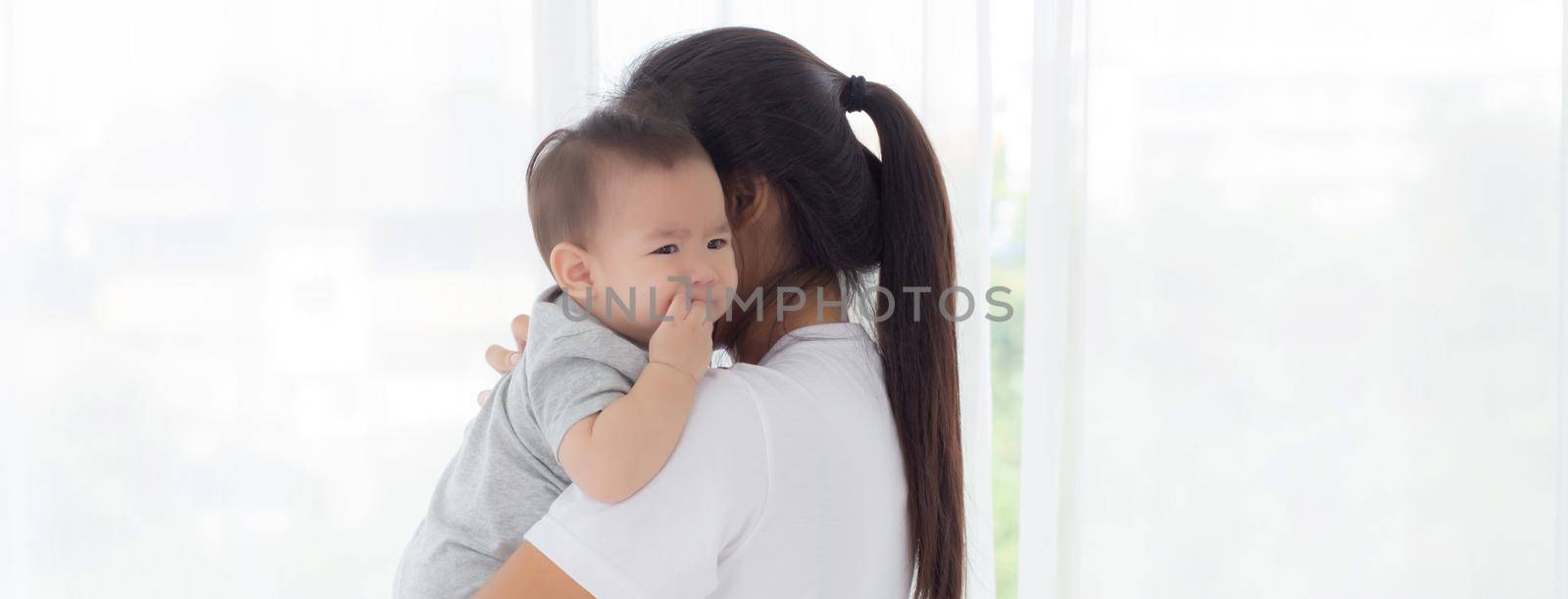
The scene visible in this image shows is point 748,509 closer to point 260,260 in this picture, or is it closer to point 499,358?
point 499,358

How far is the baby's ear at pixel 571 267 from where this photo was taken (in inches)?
36.5

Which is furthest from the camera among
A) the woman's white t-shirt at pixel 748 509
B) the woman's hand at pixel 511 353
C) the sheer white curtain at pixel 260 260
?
the sheer white curtain at pixel 260 260

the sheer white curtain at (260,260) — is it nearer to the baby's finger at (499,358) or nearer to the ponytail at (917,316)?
the baby's finger at (499,358)

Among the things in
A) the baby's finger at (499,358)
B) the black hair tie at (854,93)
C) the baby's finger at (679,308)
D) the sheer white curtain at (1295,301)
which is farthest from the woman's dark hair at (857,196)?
the sheer white curtain at (1295,301)

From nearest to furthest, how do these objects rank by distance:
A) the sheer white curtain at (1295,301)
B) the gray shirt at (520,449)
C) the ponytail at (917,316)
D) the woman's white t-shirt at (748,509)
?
the woman's white t-shirt at (748,509)
the gray shirt at (520,449)
the ponytail at (917,316)
the sheer white curtain at (1295,301)

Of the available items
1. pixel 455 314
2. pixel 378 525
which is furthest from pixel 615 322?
pixel 378 525

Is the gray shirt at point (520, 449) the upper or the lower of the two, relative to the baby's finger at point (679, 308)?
lower

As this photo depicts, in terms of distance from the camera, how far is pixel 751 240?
3.26ft

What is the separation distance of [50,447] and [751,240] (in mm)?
1754

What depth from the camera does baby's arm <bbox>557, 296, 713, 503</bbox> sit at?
0.76m

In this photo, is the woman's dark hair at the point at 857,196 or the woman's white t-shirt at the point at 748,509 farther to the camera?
the woman's dark hair at the point at 857,196

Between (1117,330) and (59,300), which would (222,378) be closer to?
(59,300)

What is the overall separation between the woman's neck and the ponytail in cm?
7

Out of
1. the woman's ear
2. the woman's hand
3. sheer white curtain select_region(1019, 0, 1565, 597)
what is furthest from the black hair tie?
sheer white curtain select_region(1019, 0, 1565, 597)
